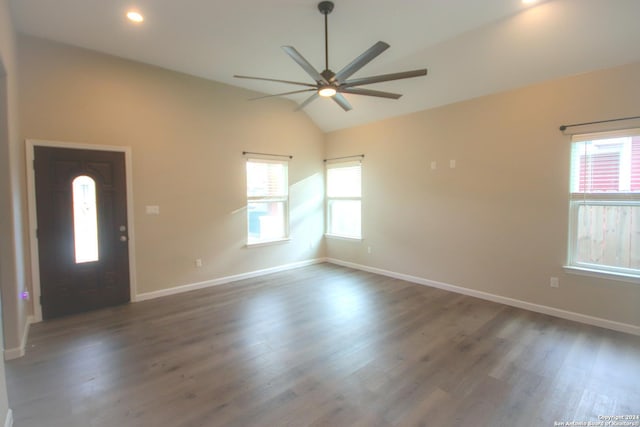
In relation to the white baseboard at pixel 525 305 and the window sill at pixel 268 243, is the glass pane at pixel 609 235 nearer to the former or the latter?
the white baseboard at pixel 525 305

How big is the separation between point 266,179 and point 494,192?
3.73m

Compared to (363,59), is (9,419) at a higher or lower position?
lower

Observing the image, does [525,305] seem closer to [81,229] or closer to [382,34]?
[382,34]

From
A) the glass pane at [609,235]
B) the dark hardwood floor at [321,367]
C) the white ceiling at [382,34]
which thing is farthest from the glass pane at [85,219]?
the glass pane at [609,235]

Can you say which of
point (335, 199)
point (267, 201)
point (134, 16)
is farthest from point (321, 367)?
point (335, 199)

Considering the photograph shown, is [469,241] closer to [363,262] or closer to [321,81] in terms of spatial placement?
[363,262]

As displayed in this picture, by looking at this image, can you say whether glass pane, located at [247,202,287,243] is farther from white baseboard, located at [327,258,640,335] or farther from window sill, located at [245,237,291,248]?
white baseboard, located at [327,258,640,335]

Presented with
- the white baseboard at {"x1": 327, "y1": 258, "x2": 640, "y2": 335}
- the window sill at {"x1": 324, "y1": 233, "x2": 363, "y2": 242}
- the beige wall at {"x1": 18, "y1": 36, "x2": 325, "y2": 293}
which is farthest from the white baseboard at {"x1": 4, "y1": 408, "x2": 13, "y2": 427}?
the window sill at {"x1": 324, "y1": 233, "x2": 363, "y2": 242}

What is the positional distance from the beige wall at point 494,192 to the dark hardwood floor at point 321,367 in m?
0.47

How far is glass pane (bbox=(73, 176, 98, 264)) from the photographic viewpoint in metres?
3.71

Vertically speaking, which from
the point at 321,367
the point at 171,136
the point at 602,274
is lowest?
the point at 321,367

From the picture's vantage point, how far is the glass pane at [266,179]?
535 centimetres

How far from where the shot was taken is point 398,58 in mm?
3912

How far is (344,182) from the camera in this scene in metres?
6.23
